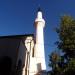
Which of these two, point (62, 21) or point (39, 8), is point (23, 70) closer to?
point (62, 21)

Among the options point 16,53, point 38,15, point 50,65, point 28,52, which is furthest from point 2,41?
point 38,15

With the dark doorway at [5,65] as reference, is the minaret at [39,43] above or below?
above

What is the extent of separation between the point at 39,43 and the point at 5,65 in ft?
27.6

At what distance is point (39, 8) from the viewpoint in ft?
102

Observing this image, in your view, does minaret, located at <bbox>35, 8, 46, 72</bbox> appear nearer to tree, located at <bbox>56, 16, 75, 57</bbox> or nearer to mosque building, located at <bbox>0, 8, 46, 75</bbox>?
mosque building, located at <bbox>0, 8, 46, 75</bbox>

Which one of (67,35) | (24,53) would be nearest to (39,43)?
(24,53)

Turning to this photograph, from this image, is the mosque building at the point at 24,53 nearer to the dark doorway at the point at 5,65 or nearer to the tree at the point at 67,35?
the dark doorway at the point at 5,65

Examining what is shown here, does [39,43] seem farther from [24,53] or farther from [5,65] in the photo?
[5,65]

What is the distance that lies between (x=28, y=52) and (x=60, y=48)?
4.97 m

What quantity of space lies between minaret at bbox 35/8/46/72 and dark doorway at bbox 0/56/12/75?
576cm

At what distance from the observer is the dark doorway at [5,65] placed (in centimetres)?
1964

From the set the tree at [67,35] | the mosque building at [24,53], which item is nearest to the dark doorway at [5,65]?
the mosque building at [24,53]

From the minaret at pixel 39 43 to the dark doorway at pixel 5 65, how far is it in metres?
5.76

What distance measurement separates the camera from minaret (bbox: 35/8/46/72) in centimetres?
A: 2553
